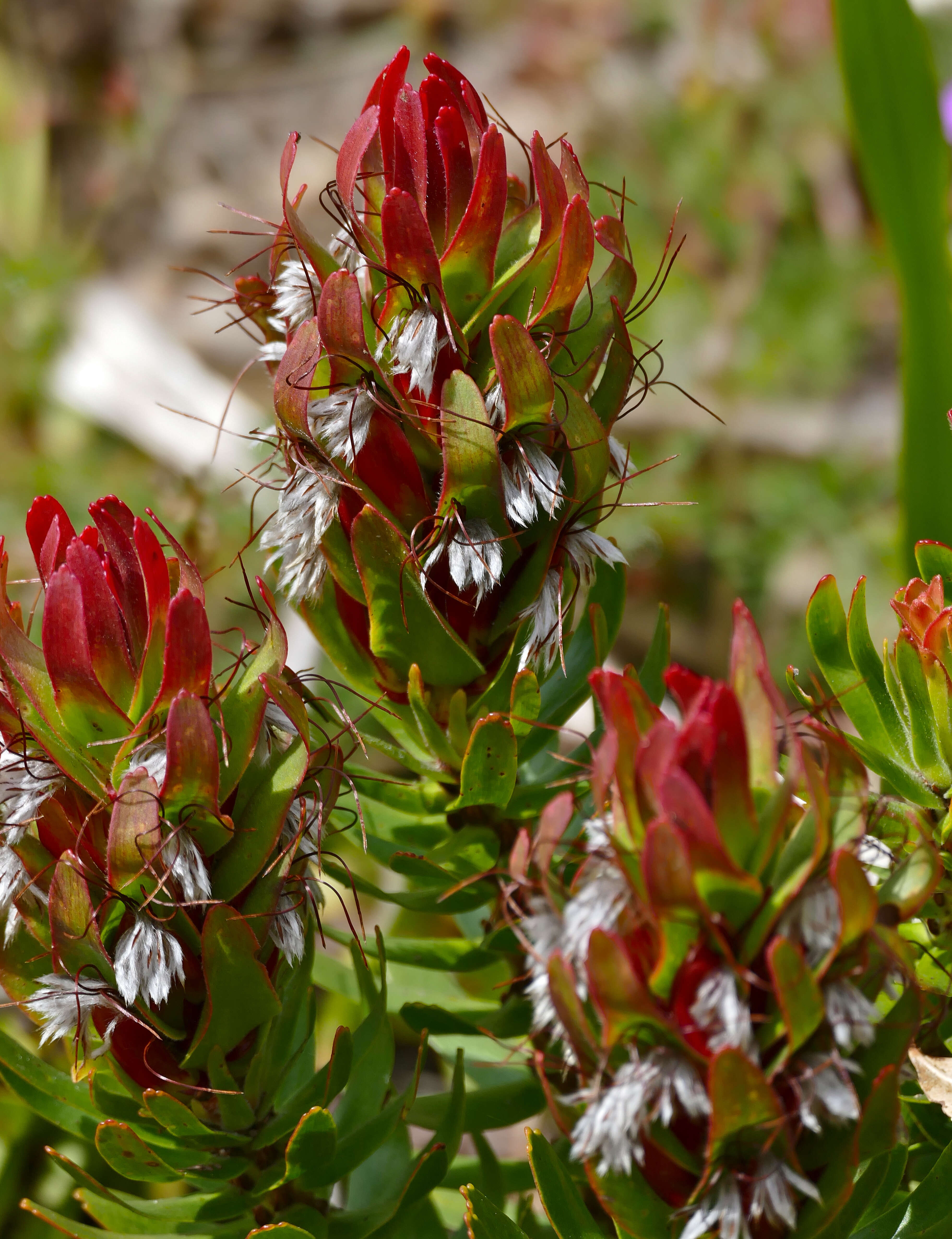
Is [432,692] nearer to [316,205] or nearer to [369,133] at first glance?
[369,133]

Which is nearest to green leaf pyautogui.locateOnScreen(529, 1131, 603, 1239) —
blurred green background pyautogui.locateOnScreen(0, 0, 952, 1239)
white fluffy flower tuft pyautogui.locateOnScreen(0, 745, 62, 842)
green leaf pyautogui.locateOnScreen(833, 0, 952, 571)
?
white fluffy flower tuft pyautogui.locateOnScreen(0, 745, 62, 842)

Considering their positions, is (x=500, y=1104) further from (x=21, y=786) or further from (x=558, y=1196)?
(x=21, y=786)

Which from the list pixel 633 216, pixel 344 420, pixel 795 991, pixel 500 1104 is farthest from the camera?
pixel 633 216

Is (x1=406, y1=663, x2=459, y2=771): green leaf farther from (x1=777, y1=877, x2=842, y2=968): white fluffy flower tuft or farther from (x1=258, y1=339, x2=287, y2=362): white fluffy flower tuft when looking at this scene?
(x1=777, y1=877, x2=842, y2=968): white fluffy flower tuft

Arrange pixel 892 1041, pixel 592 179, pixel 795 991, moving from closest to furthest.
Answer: pixel 795 991, pixel 892 1041, pixel 592 179

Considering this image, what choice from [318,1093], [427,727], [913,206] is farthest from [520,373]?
[913,206]

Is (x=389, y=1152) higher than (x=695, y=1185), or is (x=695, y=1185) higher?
(x=695, y=1185)

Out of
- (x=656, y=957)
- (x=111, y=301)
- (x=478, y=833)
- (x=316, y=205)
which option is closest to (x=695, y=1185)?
(x=656, y=957)
